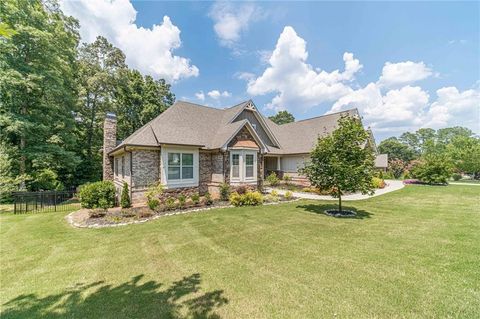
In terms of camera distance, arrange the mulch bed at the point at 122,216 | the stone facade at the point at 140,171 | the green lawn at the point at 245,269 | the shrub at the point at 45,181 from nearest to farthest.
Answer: the green lawn at the point at 245,269 < the mulch bed at the point at 122,216 < the stone facade at the point at 140,171 < the shrub at the point at 45,181

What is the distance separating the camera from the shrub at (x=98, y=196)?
39.6ft

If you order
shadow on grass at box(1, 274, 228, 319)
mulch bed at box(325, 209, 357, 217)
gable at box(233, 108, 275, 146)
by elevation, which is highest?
gable at box(233, 108, 275, 146)

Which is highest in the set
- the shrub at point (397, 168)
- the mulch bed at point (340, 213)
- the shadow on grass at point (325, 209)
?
the shrub at point (397, 168)

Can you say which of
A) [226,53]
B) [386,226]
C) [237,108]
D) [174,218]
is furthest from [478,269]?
[226,53]

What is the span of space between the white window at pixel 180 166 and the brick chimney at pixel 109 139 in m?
6.11

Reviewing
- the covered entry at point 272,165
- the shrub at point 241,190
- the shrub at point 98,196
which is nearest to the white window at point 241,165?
the shrub at point 241,190

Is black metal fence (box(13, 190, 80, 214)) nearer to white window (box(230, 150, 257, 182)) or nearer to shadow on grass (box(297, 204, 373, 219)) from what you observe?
white window (box(230, 150, 257, 182))

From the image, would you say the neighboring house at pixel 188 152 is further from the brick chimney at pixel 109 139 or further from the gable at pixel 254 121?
the gable at pixel 254 121

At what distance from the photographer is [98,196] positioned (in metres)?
12.2

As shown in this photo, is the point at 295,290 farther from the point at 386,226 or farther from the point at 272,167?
the point at 272,167

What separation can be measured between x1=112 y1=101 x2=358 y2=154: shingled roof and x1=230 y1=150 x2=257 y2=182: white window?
1398 millimetres

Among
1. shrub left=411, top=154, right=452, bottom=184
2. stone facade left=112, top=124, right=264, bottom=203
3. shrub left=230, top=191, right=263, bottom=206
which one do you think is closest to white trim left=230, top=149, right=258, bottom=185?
stone facade left=112, top=124, right=264, bottom=203

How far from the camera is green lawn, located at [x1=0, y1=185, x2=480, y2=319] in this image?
3.65 meters

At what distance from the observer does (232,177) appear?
48.0ft
